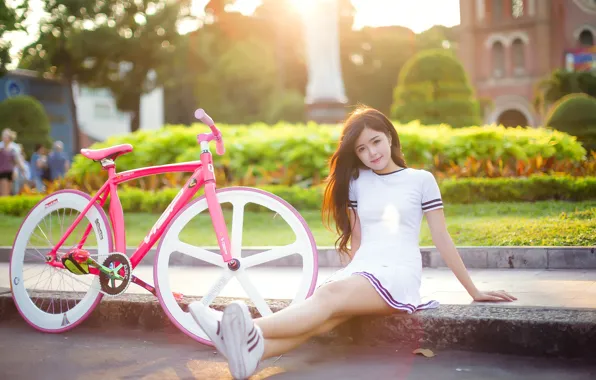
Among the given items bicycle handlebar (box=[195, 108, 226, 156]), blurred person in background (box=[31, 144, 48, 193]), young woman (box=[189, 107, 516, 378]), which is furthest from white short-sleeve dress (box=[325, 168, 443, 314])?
blurred person in background (box=[31, 144, 48, 193])

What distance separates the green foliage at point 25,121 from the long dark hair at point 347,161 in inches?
1067

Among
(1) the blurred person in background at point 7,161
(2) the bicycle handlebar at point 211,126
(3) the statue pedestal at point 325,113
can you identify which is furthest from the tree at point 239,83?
(2) the bicycle handlebar at point 211,126

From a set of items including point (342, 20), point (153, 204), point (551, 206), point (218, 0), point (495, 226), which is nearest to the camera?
point (495, 226)

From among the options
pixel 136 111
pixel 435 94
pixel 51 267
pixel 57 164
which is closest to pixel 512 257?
pixel 51 267

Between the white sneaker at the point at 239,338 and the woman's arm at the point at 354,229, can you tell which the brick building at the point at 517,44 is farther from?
the white sneaker at the point at 239,338

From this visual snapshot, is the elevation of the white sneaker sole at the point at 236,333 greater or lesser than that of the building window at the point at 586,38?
lesser

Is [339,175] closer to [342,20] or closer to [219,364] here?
[219,364]

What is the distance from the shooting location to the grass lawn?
6879 mm

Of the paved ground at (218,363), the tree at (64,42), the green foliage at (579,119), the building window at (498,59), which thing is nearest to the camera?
the paved ground at (218,363)

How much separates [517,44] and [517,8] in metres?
2.23

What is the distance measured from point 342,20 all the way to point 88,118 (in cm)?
2003

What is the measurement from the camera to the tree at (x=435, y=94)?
2223 centimetres

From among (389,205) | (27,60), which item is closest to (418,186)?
(389,205)

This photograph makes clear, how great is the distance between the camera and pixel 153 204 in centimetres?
1117
